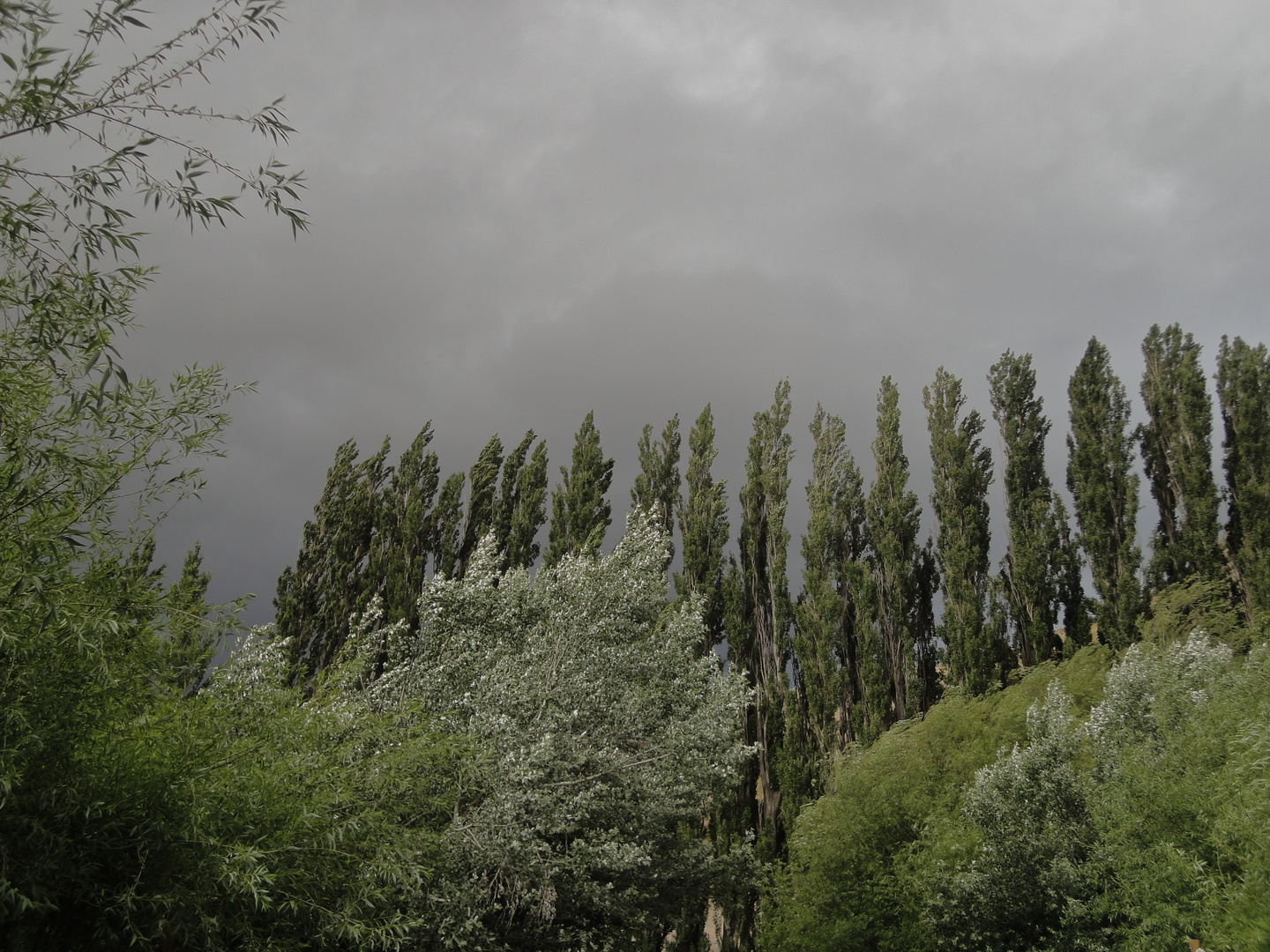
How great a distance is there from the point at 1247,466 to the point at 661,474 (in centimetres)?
1966

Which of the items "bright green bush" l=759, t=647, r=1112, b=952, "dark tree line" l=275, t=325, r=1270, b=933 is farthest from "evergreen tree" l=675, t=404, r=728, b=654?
"bright green bush" l=759, t=647, r=1112, b=952

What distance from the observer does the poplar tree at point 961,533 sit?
24609 millimetres

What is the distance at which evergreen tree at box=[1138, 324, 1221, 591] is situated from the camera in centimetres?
2586

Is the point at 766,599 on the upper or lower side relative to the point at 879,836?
upper

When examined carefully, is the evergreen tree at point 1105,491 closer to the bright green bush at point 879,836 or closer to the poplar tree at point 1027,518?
the poplar tree at point 1027,518

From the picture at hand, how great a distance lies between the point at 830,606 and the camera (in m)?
25.2

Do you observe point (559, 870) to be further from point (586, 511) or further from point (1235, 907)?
point (586, 511)

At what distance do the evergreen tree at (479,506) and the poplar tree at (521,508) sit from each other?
1.07ft

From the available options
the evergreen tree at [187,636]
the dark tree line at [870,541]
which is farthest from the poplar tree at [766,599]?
the evergreen tree at [187,636]

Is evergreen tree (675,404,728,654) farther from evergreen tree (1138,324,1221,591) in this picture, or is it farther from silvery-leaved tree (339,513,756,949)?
evergreen tree (1138,324,1221,591)

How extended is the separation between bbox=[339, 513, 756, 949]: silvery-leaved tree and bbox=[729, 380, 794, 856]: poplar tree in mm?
6448

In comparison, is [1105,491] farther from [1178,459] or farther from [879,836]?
[879,836]

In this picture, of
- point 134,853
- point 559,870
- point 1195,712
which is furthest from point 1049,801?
point 134,853

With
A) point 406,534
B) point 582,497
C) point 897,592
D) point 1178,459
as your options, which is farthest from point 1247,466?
point 406,534
